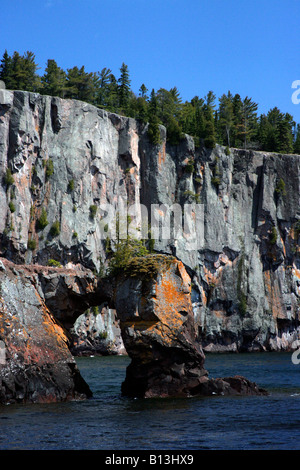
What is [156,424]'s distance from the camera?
72.8 feet

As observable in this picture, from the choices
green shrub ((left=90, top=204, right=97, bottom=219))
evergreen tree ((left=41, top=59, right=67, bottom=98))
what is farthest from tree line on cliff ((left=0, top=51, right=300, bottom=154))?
green shrub ((left=90, top=204, right=97, bottom=219))

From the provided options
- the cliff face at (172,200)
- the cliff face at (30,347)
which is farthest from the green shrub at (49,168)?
the cliff face at (30,347)

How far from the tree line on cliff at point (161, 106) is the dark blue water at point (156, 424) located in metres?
66.3

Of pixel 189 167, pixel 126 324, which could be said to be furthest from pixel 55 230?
pixel 126 324

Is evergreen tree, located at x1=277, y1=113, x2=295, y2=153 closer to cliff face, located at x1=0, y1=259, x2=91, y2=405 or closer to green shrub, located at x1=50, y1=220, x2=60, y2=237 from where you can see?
green shrub, located at x1=50, y1=220, x2=60, y2=237

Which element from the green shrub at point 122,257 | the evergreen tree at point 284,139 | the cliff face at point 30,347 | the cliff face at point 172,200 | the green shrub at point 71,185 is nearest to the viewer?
the cliff face at point 30,347

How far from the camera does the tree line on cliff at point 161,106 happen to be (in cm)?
9425

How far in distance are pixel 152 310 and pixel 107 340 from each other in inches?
2013

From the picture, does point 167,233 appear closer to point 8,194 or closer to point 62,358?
point 8,194

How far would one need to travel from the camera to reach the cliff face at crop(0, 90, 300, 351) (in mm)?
74500

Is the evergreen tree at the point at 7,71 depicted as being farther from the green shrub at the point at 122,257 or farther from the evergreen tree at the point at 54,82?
the green shrub at the point at 122,257

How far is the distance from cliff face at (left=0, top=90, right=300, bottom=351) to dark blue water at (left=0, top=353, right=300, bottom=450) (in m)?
47.0

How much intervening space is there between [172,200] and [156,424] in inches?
2747
